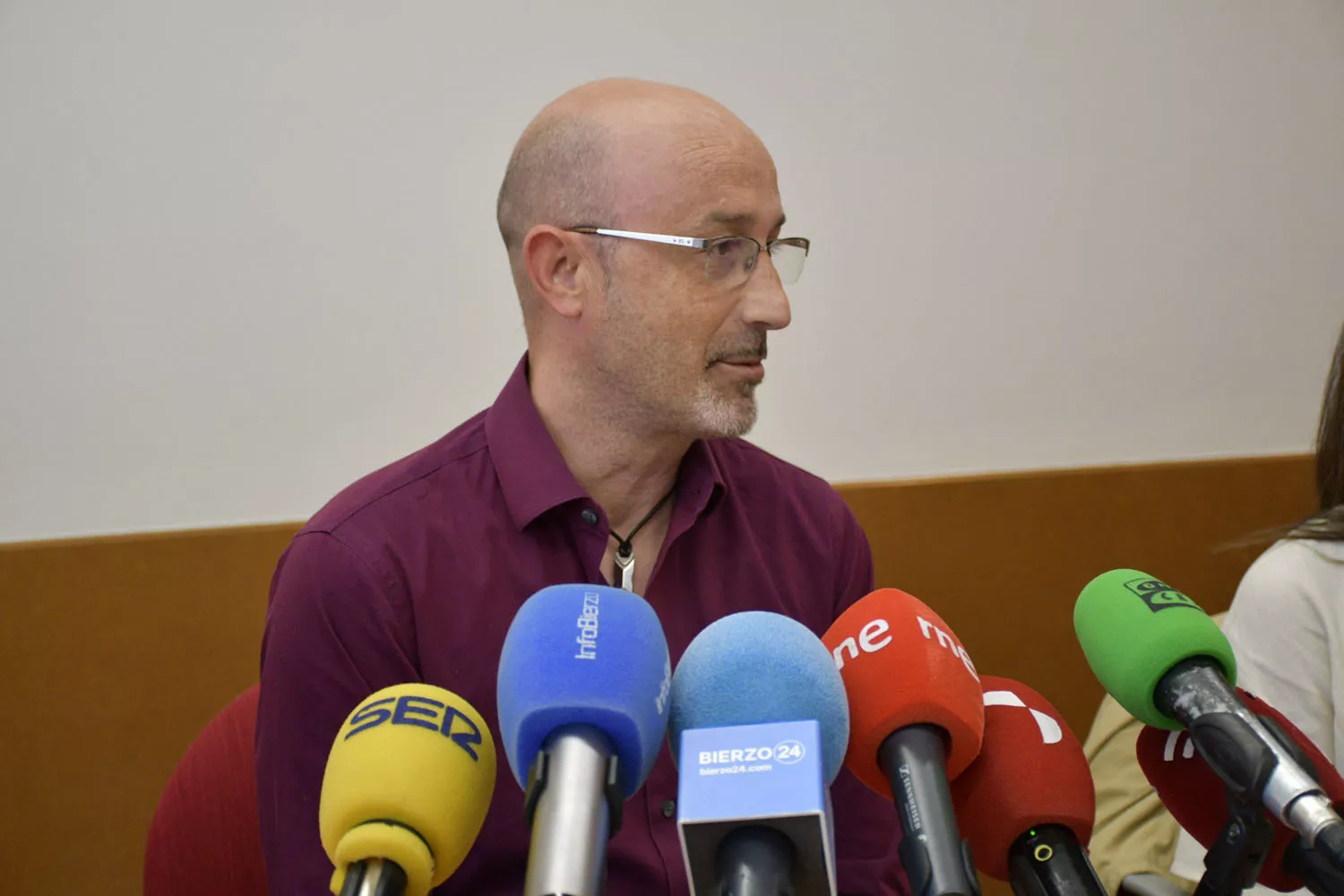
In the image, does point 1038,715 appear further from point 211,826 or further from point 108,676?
point 108,676

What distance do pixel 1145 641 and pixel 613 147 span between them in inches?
38.0

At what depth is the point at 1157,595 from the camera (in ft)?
3.18

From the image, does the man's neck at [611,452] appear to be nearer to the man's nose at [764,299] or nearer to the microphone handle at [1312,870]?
the man's nose at [764,299]

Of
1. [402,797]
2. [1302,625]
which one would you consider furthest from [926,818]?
[1302,625]

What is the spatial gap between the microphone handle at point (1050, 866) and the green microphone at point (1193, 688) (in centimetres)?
13

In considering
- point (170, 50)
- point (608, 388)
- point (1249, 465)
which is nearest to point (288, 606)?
point (608, 388)

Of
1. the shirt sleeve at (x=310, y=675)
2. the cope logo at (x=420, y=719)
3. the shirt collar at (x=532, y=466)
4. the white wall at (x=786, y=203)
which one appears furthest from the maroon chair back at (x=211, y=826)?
the white wall at (x=786, y=203)

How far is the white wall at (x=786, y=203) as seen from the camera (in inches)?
85.4

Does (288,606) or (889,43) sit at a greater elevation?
(889,43)

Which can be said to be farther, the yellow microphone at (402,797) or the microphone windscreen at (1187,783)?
the microphone windscreen at (1187,783)

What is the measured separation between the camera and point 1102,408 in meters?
2.72

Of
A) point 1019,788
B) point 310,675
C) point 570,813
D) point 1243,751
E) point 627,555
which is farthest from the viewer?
point 627,555

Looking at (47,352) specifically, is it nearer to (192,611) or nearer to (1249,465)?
(192,611)

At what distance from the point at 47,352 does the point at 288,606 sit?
3.97 feet
